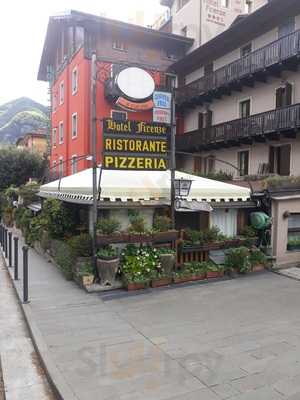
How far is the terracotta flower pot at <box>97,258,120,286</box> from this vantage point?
9336mm

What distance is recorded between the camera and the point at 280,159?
19.7m

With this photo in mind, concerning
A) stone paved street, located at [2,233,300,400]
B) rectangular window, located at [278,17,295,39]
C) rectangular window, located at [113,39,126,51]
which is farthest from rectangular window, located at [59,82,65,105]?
stone paved street, located at [2,233,300,400]

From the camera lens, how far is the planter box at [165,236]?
34.0ft

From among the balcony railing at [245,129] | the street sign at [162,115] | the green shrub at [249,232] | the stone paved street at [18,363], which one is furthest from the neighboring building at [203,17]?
the stone paved street at [18,363]

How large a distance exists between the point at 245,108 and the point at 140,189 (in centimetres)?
1381

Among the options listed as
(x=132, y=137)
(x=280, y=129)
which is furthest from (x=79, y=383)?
(x=280, y=129)

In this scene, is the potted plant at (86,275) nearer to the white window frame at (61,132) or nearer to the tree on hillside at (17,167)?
the white window frame at (61,132)

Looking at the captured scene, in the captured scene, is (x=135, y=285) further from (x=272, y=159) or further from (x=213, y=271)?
(x=272, y=159)

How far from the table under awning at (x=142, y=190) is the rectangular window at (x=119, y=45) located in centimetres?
1663

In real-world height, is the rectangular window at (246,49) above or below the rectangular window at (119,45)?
below

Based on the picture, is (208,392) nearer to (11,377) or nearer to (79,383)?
(79,383)

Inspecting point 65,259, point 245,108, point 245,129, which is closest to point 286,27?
point 245,108

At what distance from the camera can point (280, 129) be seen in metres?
18.0

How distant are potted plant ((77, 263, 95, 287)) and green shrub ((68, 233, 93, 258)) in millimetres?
311
